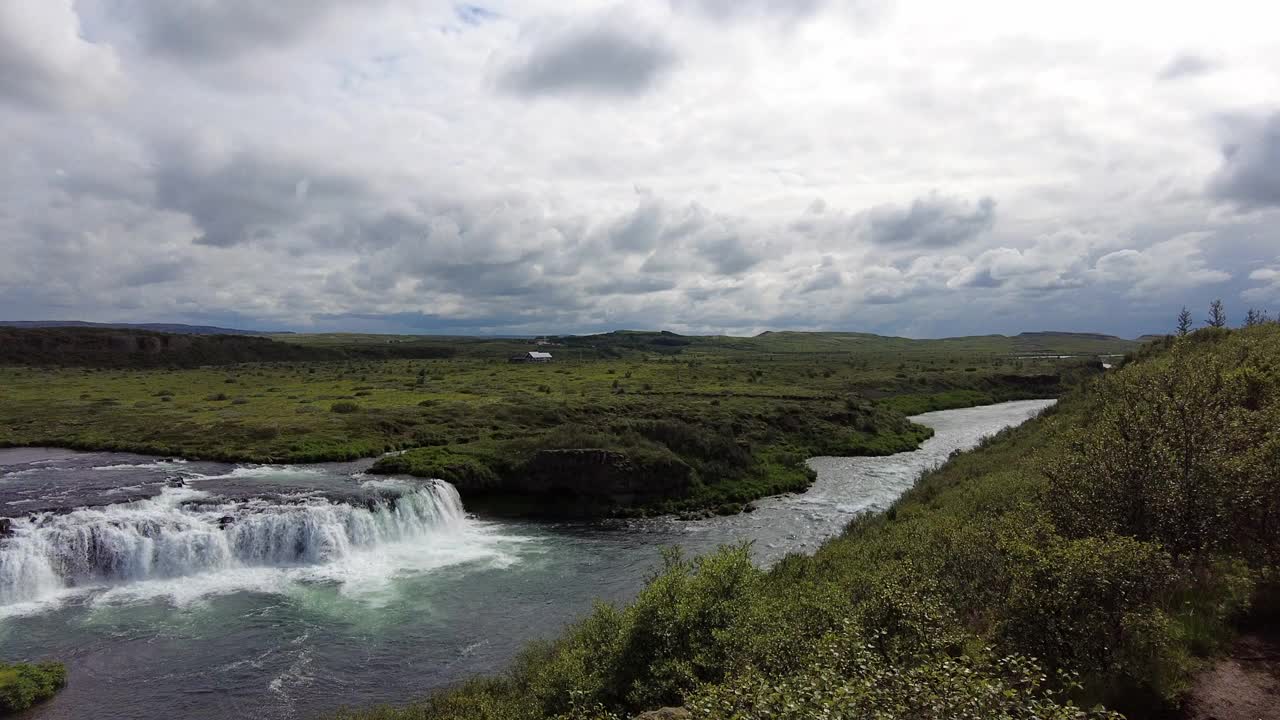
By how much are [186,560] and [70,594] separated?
202 inches

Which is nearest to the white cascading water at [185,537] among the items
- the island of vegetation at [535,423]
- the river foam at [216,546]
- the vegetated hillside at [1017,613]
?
the river foam at [216,546]

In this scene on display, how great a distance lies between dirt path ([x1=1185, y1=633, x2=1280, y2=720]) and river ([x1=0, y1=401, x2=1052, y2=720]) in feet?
77.0

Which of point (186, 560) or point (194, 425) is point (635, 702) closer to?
point (186, 560)

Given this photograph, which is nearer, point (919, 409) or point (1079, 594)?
point (1079, 594)

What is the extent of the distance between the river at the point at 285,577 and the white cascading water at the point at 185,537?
91 millimetres

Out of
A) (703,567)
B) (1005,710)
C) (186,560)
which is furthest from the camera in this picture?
(186,560)

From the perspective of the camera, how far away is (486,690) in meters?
24.0

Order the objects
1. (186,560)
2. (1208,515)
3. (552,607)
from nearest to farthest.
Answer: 1. (1208,515)
2. (552,607)
3. (186,560)

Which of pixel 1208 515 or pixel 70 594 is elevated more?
pixel 1208 515

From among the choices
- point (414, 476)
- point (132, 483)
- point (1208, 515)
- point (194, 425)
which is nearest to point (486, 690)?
point (1208, 515)

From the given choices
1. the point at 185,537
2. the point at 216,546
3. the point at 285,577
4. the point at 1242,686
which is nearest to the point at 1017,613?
the point at 1242,686

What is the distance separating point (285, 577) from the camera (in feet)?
125

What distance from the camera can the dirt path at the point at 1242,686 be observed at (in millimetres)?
14023

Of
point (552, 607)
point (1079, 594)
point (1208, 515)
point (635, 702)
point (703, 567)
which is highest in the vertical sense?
point (1208, 515)
